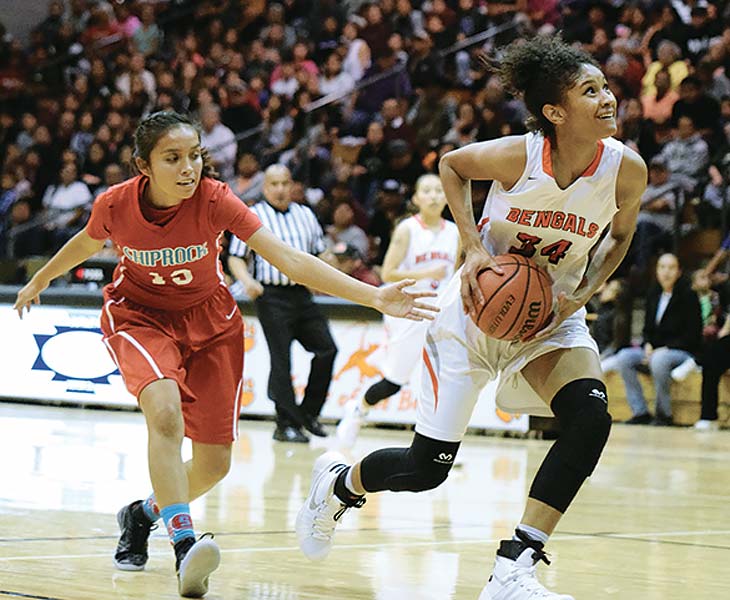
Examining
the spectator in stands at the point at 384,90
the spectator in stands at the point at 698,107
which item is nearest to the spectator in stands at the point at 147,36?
the spectator in stands at the point at 384,90

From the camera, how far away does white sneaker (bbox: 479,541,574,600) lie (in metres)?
3.57

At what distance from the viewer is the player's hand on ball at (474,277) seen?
12.9 feet

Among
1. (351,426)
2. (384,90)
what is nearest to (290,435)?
(351,426)

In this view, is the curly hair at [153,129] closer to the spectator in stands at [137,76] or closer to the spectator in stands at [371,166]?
the spectator in stands at [371,166]

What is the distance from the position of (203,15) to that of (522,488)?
42.0 ft

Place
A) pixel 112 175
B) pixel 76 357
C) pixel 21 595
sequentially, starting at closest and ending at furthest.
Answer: pixel 21 595, pixel 76 357, pixel 112 175

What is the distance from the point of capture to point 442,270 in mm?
8672

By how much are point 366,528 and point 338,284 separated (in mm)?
1726

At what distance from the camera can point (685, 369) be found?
38.5ft

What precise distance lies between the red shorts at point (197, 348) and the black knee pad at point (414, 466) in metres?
0.52

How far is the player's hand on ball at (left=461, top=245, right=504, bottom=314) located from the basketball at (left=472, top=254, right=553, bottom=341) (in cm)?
1

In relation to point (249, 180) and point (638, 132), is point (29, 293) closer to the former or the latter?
point (638, 132)

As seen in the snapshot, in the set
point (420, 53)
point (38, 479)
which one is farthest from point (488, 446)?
point (420, 53)

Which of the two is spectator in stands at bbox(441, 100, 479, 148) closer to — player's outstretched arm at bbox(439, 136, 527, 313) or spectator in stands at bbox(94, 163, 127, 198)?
spectator in stands at bbox(94, 163, 127, 198)
